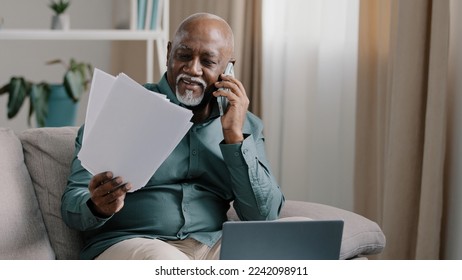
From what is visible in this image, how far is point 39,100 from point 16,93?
10 centimetres

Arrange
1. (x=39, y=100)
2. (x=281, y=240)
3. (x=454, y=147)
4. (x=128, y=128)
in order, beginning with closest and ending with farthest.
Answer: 1. (x=281, y=240)
2. (x=128, y=128)
3. (x=454, y=147)
4. (x=39, y=100)

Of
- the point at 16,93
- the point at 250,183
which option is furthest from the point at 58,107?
the point at 250,183

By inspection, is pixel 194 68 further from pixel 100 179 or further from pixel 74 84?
pixel 74 84

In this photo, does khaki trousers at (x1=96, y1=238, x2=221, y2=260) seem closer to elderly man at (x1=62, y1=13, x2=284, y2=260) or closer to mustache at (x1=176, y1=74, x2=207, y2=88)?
elderly man at (x1=62, y1=13, x2=284, y2=260)

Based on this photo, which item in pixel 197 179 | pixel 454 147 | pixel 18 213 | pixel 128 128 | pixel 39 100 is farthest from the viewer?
pixel 39 100

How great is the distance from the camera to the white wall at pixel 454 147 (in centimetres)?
270

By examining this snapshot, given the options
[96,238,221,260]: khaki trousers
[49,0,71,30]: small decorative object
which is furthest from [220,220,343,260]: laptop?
[49,0,71,30]: small decorative object

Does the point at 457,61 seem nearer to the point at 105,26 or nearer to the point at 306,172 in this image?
the point at 306,172

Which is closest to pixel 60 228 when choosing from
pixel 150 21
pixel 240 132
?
pixel 240 132

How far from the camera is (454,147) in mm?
2744

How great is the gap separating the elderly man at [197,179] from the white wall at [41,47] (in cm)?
231

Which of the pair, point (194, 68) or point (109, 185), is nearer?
point (109, 185)

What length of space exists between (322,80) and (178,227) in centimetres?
164

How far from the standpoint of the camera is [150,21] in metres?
3.55
